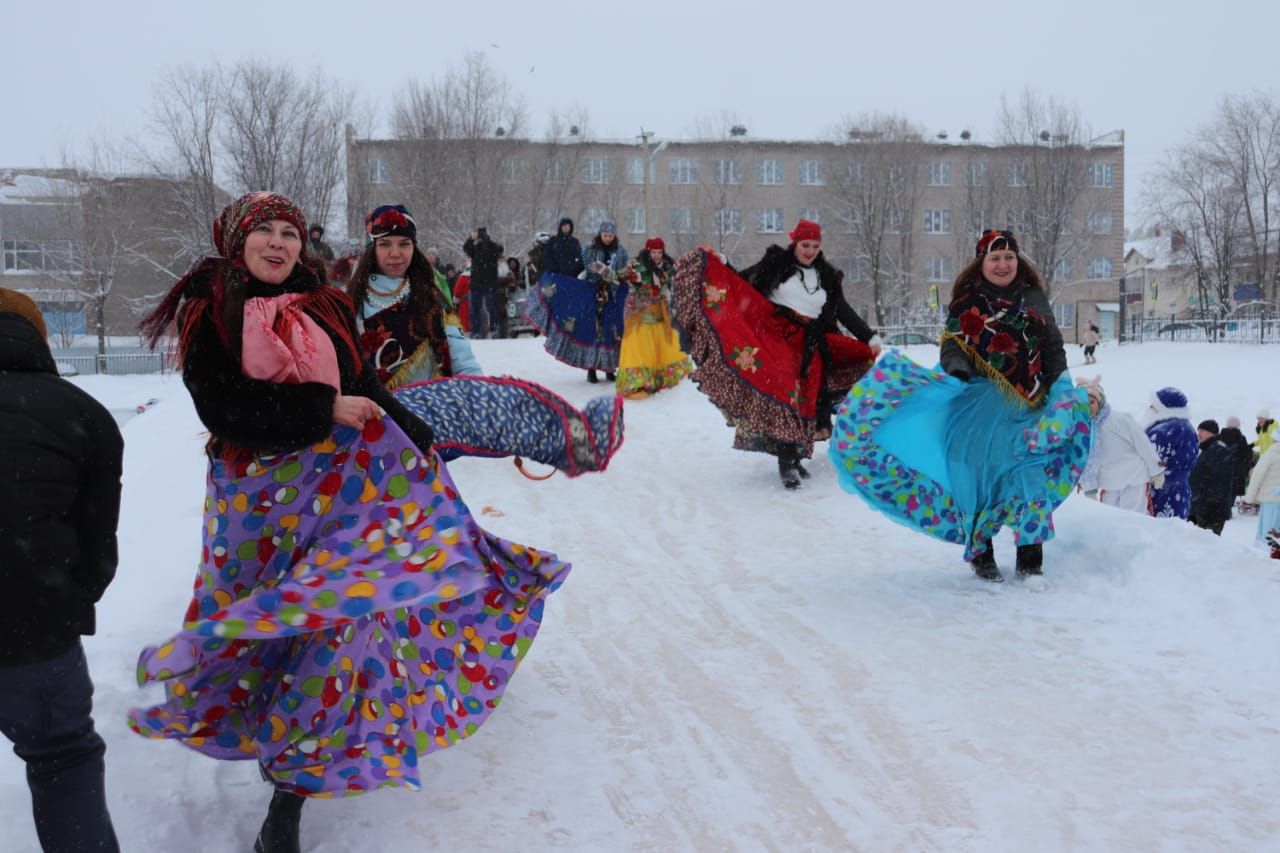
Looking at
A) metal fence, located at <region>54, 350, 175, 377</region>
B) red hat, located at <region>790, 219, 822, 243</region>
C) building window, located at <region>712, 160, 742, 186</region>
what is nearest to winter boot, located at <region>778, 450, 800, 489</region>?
red hat, located at <region>790, 219, 822, 243</region>

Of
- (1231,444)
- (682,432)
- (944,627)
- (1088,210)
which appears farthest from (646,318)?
(1088,210)

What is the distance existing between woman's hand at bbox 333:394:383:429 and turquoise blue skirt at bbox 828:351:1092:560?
10.5 ft

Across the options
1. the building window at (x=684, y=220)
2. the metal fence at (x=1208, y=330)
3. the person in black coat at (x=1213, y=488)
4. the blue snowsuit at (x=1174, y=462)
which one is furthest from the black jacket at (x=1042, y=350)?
the building window at (x=684, y=220)

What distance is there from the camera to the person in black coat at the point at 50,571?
239 cm

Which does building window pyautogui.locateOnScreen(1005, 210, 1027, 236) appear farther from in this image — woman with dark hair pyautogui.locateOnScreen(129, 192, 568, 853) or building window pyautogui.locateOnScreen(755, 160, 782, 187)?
woman with dark hair pyautogui.locateOnScreen(129, 192, 568, 853)

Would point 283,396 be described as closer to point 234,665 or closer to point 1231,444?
point 234,665

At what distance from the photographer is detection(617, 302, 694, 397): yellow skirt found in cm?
1273

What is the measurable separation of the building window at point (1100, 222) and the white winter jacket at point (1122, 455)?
39591mm

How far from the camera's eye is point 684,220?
48.2m

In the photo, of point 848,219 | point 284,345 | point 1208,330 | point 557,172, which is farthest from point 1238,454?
point 848,219

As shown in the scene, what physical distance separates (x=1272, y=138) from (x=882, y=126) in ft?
44.9

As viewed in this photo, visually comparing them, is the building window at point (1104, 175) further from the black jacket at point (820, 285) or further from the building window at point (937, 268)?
the black jacket at point (820, 285)

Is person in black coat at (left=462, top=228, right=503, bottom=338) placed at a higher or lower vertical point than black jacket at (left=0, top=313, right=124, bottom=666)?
higher

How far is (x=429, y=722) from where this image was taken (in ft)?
10.5
